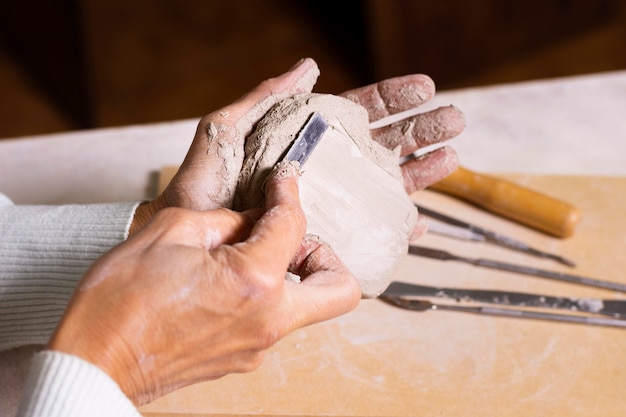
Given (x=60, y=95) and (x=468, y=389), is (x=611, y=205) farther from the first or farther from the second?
(x=60, y=95)

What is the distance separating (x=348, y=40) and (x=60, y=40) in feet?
3.63

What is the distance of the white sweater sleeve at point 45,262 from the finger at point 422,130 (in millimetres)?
484

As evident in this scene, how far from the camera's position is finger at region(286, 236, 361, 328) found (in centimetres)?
89

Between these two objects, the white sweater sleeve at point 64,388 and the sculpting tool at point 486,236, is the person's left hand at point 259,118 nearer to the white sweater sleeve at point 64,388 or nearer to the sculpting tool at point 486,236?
the sculpting tool at point 486,236

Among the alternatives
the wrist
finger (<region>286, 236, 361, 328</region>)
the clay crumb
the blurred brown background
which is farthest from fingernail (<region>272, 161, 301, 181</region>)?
the blurred brown background

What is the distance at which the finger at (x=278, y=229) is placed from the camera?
856mm

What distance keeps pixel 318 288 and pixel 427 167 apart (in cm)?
51

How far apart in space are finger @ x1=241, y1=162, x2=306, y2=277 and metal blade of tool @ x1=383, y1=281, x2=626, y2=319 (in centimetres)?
44

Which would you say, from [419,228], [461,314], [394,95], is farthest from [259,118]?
[461,314]

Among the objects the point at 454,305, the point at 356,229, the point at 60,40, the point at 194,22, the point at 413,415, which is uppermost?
the point at 194,22

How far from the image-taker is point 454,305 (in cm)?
135

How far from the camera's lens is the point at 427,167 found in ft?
4.42

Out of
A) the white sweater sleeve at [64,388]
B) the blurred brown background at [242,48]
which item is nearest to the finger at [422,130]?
the white sweater sleeve at [64,388]

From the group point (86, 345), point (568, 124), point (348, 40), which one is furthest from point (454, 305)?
point (348, 40)
